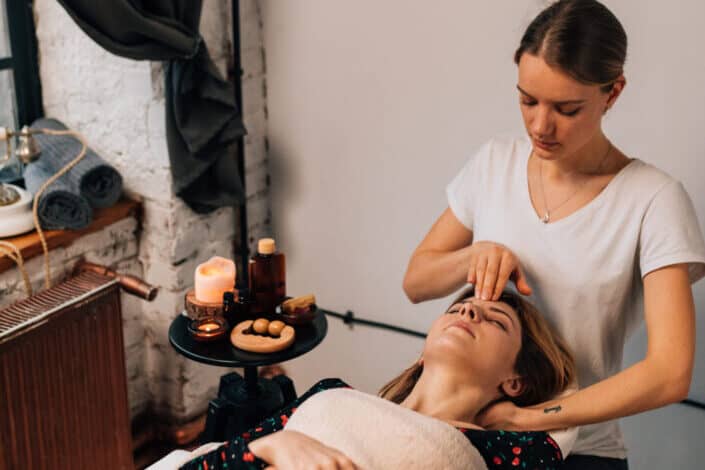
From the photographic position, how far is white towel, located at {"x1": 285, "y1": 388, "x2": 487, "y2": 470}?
1.40 m

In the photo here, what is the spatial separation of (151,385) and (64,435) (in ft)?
1.90

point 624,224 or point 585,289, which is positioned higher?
point 624,224

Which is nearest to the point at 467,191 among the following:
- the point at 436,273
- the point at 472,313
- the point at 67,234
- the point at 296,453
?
the point at 436,273

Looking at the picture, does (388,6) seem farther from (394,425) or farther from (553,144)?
(394,425)

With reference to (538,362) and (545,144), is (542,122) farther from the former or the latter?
(538,362)

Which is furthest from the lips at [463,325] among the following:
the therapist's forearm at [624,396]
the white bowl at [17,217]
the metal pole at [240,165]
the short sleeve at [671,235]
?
the white bowl at [17,217]

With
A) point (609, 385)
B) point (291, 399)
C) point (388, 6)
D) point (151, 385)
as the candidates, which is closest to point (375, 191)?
point (388, 6)

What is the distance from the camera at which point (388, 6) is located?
2.38m

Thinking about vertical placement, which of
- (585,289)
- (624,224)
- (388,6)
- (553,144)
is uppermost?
(388,6)

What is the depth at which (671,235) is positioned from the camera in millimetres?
1543

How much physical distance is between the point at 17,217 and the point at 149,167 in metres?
0.41

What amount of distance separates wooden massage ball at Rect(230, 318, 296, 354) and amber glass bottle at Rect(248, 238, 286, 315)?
79 mm

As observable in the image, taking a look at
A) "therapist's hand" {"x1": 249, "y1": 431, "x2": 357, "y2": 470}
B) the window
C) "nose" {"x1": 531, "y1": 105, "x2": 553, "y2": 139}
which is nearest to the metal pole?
the window

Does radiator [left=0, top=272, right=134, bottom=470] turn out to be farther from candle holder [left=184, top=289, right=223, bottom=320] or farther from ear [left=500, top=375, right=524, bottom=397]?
ear [left=500, top=375, right=524, bottom=397]
